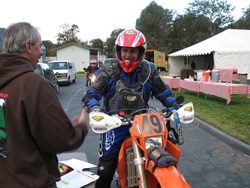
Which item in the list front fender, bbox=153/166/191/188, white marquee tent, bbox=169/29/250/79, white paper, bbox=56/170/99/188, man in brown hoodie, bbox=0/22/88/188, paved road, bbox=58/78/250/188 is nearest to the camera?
man in brown hoodie, bbox=0/22/88/188

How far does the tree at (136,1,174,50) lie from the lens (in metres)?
71.0

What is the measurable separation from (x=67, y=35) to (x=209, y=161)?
96332 millimetres

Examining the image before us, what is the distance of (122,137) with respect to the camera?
9.12 ft

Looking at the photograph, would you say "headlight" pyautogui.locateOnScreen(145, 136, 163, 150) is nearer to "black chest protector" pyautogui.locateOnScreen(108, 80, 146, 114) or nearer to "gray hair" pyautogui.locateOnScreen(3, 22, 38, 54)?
"black chest protector" pyautogui.locateOnScreen(108, 80, 146, 114)

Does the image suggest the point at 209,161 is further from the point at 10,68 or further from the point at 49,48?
the point at 49,48

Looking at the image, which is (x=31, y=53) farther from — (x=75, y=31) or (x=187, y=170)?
(x=75, y=31)

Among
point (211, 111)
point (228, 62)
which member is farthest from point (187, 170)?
point (228, 62)

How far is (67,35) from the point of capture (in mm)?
94688

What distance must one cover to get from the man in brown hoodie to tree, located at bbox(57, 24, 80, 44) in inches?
3757

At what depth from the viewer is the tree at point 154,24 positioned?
71.0 meters

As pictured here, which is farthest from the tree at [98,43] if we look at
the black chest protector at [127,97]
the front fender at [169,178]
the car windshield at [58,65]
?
the front fender at [169,178]

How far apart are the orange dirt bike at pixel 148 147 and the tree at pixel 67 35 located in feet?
311

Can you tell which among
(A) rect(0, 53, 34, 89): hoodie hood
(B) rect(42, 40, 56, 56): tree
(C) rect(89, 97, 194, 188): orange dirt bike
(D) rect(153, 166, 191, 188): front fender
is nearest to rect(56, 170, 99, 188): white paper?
(C) rect(89, 97, 194, 188): orange dirt bike

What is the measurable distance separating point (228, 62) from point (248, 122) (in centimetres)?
1482
